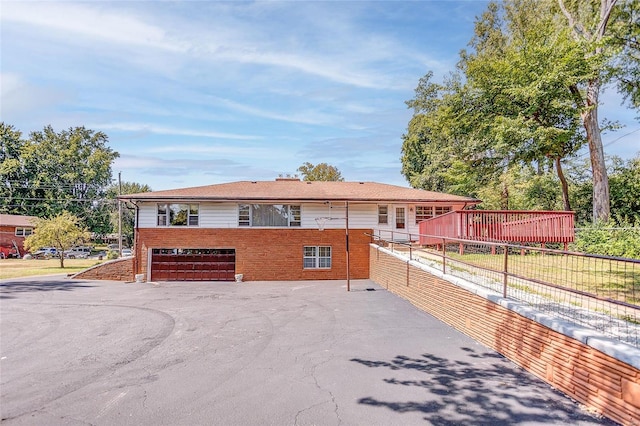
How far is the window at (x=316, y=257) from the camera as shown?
817 inches

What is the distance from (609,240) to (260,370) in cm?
1644

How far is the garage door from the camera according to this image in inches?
813

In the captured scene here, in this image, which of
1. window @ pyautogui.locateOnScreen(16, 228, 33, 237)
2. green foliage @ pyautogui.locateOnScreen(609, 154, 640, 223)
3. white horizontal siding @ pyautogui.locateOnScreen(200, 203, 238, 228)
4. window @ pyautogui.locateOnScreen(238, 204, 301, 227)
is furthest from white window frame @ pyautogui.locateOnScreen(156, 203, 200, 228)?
window @ pyautogui.locateOnScreen(16, 228, 33, 237)

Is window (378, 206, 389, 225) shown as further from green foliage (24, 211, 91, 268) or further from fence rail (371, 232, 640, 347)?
green foliage (24, 211, 91, 268)

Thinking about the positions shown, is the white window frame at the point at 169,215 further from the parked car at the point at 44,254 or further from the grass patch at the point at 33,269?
the parked car at the point at 44,254

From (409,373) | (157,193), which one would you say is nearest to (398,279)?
(409,373)

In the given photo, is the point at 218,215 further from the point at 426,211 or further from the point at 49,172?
the point at 49,172

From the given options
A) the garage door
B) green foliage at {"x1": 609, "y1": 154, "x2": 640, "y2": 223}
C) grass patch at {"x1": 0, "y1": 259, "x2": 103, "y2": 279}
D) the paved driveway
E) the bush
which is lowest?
grass patch at {"x1": 0, "y1": 259, "x2": 103, "y2": 279}

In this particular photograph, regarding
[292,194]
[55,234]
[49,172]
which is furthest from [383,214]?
[49,172]

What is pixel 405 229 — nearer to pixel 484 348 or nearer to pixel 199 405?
pixel 484 348

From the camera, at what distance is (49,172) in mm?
53281

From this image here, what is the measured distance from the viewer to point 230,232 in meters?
20.4

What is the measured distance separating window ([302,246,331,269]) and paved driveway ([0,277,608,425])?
7.75 m

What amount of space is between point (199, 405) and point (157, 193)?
17.2 m
